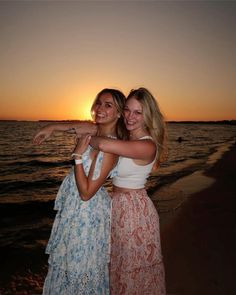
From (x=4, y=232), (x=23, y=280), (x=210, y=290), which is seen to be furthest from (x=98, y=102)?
(x=4, y=232)

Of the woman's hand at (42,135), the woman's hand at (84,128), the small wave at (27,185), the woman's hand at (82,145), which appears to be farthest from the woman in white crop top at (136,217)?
the small wave at (27,185)

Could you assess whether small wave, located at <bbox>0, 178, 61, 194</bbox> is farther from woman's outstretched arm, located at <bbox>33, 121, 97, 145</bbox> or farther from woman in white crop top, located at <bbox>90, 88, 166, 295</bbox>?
woman in white crop top, located at <bbox>90, 88, 166, 295</bbox>

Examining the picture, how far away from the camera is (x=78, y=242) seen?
252 cm

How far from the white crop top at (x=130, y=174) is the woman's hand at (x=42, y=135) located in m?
0.85

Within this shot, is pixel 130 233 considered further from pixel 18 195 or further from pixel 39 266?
pixel 18 195

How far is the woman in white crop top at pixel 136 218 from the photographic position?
8.88 feet

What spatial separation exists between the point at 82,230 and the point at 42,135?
110cm

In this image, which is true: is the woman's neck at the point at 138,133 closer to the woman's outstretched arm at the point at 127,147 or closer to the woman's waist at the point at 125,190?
the woman's outstretched arm at the point at 127,147

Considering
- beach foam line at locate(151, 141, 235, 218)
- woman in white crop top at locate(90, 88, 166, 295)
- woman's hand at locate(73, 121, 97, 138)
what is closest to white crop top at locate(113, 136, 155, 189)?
woman in white crop top at locate(90, 88, 166, 295)

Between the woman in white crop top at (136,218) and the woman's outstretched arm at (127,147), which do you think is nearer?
the woman's outstretched arm at (127,147)

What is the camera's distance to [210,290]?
4.07 m

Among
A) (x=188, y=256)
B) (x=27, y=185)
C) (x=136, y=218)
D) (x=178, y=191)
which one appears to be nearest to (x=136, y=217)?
(x=136, y=218)

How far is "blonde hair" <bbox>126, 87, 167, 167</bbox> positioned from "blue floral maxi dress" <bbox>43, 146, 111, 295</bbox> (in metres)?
0.66

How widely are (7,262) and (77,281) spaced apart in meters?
3.79
